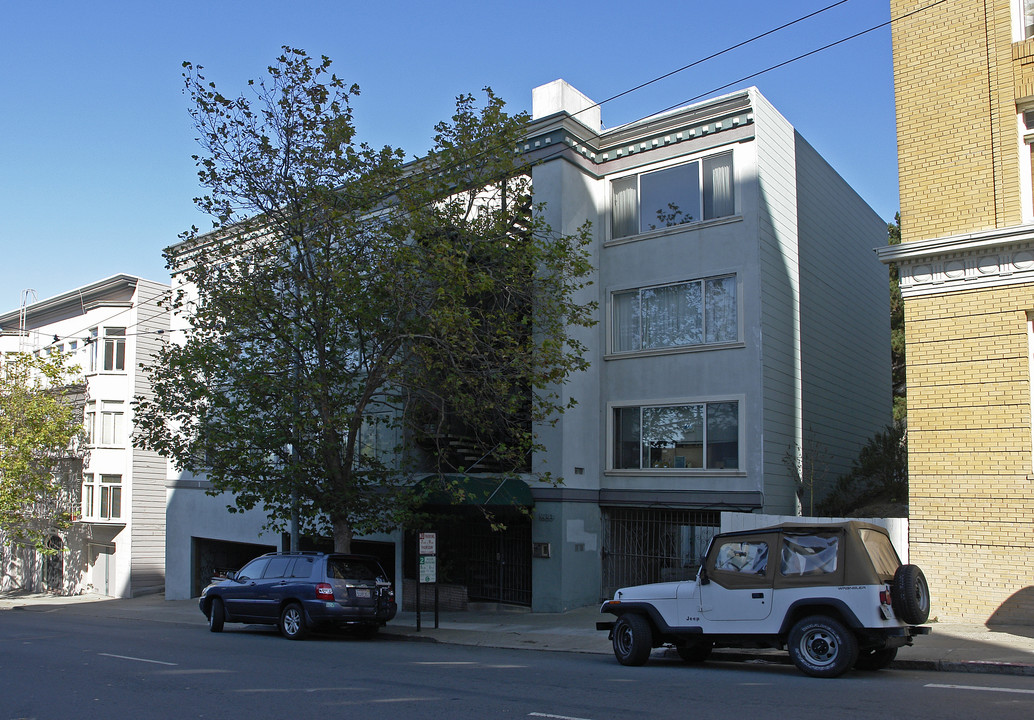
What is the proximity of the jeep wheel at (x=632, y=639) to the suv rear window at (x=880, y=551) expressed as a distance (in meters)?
2.94

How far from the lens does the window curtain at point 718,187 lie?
19109 millimetres

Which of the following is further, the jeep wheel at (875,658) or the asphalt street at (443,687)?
the jeep wheel at (875,658)

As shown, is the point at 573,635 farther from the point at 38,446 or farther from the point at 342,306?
the point at 38,446

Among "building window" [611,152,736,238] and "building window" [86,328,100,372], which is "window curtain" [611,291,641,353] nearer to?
"building window" [611,152,736,238]

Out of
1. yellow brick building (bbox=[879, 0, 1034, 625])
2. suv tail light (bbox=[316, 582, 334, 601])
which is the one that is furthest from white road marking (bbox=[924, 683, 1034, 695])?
suv tail light (bbox=[316, 582, 334, 601])

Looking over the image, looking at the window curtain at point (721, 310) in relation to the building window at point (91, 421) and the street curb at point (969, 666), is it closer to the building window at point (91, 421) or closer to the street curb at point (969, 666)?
the street curb at point (969, 666)

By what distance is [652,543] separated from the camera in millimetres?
19516

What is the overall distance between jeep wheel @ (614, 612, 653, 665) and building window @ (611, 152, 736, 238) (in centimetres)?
1041

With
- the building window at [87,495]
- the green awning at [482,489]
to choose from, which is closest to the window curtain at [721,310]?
the green awning at [482,489]

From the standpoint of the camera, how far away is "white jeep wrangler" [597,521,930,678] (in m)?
9.65

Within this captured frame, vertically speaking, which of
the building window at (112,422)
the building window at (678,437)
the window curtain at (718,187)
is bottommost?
the building window at (678,437)

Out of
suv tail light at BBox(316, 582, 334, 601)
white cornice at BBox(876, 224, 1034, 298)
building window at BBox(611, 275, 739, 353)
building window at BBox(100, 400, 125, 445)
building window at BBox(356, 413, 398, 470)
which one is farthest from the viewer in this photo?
building window at BBox(100, 400, 125, 445)

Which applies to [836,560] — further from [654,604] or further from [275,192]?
[275,192]

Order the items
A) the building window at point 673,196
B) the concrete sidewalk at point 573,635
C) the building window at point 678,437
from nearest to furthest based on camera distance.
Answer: the concrete sidewalk at point 573,635, the building window at point 678,437, the building window at point 673,196
